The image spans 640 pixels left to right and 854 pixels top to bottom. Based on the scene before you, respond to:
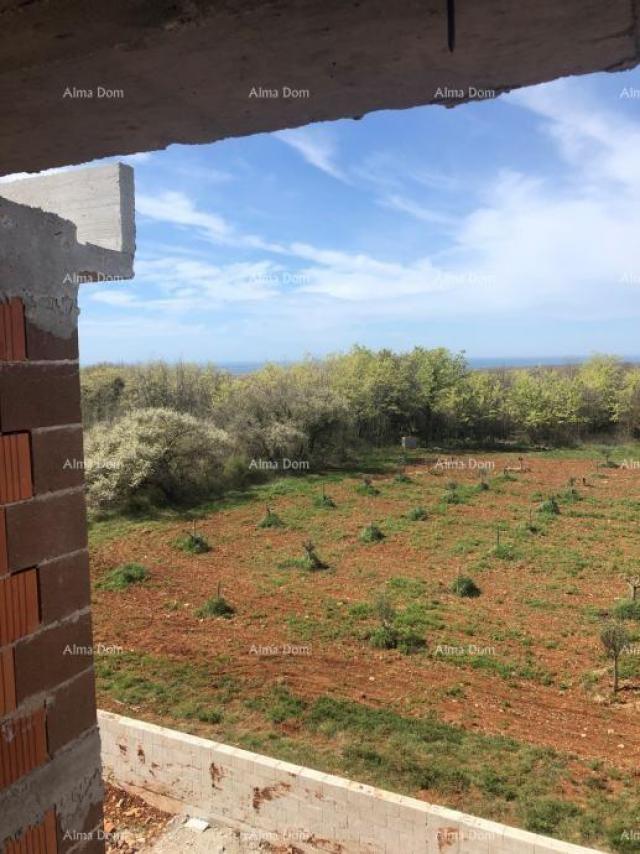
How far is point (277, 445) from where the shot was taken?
58.5 ft

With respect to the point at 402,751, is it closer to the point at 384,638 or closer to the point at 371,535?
the point at 384,638

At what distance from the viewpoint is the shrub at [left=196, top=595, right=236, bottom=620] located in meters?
7.97

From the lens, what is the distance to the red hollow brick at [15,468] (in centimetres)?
120

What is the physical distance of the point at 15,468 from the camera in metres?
1.22

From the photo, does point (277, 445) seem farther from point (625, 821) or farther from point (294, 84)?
point (294, 84)

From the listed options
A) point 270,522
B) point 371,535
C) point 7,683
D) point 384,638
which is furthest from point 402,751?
point 270,522

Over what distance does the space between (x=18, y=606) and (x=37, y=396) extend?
1.45ft

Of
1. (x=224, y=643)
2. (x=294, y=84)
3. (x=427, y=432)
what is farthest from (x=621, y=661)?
(x=427, y=432)

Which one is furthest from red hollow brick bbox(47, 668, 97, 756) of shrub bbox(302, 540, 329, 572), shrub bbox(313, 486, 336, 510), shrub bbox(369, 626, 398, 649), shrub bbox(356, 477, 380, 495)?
shrub bbox(356, 477, 380, 495)

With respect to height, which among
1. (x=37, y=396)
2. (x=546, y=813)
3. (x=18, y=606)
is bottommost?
(x=546, y=813)

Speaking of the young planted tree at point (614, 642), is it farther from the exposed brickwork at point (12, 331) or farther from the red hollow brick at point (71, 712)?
the exposed brickwork at point (12, 331)

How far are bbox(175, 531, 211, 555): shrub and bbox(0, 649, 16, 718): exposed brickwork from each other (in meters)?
9.73

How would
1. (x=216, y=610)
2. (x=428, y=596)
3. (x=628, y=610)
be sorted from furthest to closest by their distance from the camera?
(x=428, y=596) < (x=216, y=610) < (x=628, y=610)

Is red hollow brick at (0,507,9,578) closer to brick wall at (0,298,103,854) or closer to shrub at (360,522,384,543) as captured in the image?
brick wall at (0,298,103,854)
